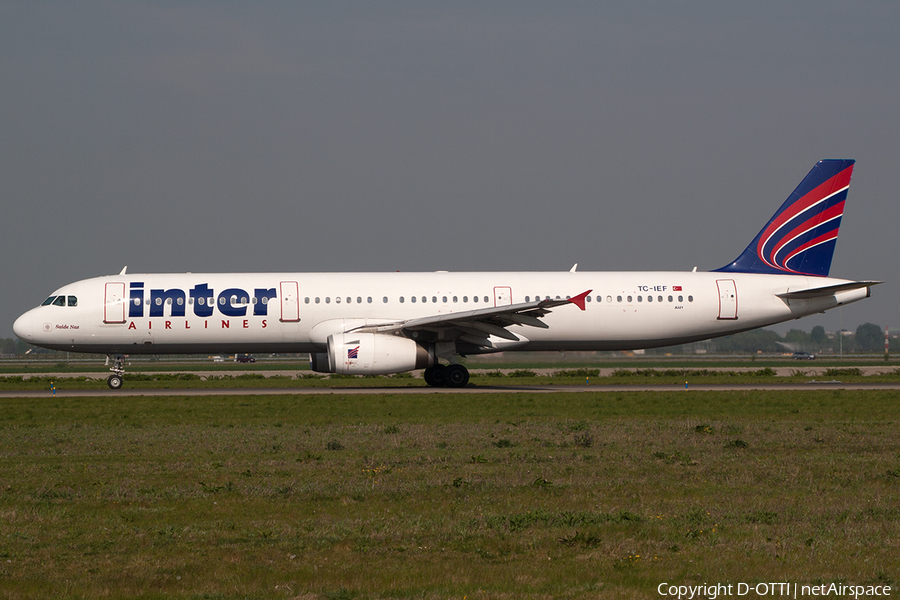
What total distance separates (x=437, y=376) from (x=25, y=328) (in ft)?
42.4

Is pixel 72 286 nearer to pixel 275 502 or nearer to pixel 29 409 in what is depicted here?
pixel 29 409

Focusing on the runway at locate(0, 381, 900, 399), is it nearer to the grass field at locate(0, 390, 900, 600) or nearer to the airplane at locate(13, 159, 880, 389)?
the airplane at locate(13, 159, 880, 389)

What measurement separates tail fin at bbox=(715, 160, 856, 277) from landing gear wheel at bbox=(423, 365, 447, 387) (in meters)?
10.5

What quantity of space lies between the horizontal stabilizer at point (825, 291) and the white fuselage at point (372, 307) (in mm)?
222

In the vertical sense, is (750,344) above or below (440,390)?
above

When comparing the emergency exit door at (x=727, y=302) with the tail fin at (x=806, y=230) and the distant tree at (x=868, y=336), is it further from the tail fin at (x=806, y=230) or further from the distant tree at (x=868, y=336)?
the distant tree at (x=868, y=336)

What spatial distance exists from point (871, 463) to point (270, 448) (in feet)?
28.3

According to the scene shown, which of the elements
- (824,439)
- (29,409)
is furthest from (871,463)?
(29,409)

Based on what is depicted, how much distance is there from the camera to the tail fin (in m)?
31.4

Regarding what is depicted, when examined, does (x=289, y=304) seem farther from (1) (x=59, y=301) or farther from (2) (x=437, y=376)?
(1) (x=59, y=301)

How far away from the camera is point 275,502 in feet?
32.1

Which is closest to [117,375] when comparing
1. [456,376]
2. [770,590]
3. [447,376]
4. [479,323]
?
[447,376]

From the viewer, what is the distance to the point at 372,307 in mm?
28875

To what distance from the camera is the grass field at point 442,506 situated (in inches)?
270
